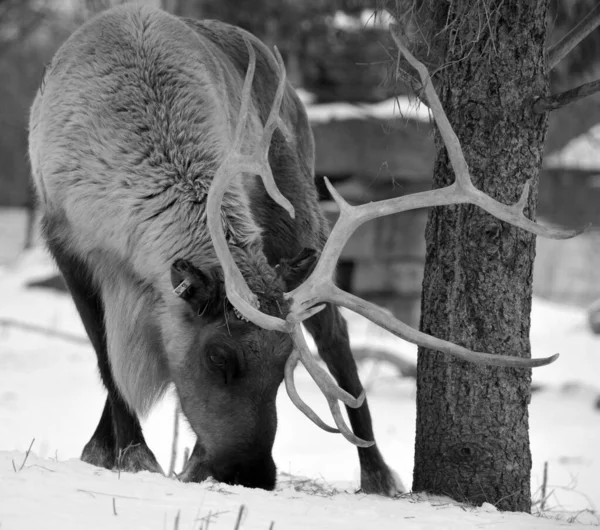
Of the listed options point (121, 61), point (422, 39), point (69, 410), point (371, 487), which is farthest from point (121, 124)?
point (69, 410)

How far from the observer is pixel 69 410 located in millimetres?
7375

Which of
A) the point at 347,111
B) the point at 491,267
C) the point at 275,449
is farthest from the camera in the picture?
the point at 347,111

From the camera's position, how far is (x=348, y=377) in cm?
504

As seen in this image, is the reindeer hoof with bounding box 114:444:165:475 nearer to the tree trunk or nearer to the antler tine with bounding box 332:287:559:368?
the tree trunk

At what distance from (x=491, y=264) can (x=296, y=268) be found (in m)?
0.79

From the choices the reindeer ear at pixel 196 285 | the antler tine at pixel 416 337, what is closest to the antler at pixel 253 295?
the antler tine at pixel 416 337

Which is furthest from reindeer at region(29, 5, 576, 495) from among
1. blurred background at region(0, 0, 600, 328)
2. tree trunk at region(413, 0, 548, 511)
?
blurred background at region(0, 0, 600, 328)

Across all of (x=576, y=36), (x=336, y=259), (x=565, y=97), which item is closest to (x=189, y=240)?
(x=336, y=259)

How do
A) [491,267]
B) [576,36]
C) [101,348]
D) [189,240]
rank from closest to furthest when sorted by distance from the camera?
[491,267] → [576,36] → [189,240] → [101,348]

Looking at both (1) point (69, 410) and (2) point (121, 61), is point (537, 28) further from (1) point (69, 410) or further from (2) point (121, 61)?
(1) point (69, 410)

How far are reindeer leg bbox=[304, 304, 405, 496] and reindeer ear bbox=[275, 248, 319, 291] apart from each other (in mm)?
1044

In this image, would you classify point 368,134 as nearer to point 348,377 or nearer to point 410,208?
point 348,377

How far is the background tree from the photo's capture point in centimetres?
369

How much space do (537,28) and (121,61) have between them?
6.15 ft
